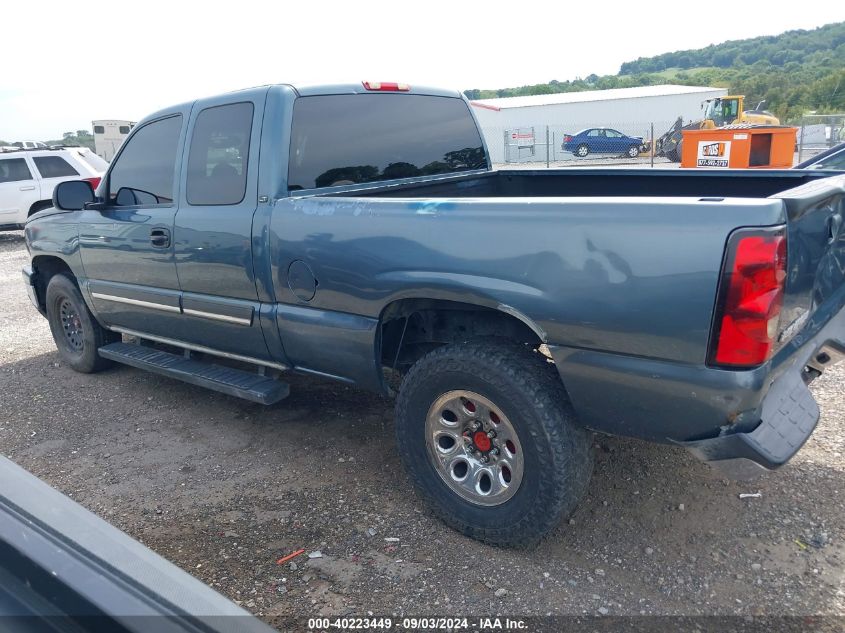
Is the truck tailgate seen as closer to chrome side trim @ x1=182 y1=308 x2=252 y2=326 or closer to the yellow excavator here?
chrome side trim @ x1=182 y1=308 x2=252 y2=326

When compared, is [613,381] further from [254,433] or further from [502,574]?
[254,433]

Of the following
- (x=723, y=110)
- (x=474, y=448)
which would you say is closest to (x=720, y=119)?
(x=723, y=110)

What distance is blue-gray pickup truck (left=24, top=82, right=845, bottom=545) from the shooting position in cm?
237

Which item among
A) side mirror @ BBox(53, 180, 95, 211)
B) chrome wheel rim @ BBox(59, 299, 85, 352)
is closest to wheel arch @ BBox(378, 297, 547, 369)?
side mirror @ BBox(53, 180, 95, 211)

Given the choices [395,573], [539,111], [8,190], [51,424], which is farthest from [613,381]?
[539,111]

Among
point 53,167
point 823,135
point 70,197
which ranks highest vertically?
point 70,197

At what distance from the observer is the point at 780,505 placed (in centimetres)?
328

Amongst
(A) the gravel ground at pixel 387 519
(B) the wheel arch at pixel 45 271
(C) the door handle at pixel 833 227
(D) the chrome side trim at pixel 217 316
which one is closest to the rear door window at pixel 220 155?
(D) the chrome side trim at pixel 217 316

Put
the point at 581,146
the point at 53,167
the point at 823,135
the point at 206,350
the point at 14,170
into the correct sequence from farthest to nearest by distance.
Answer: the point at 581,146, the point at 823,135, the point at 53,167, the point at 14,170, the point at 206,350

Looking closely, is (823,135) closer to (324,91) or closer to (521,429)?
(324,91)

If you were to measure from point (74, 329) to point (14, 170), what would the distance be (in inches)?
407

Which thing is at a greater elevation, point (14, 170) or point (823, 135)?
point (14, 170)

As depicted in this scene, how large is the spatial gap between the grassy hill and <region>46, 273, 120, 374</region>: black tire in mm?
43640

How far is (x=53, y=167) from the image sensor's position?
1420 cm
